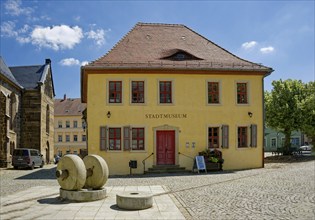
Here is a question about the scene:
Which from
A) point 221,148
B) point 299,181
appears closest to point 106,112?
point 221,148

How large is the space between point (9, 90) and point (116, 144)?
1646 centimetres

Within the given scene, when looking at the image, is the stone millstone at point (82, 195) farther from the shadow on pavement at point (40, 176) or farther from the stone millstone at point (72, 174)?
the shadow on pavement at point (40, 176)

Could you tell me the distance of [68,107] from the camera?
7412 centimetres

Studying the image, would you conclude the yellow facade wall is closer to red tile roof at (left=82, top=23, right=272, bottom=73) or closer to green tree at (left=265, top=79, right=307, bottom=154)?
red tile roof at (left=82, top=23, right=272, bottom=73)

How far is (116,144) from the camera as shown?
69.5 feet

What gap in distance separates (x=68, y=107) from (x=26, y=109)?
3805 centimetres

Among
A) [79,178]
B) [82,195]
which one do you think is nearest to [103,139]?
[79,178]

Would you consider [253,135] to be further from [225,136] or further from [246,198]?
[246,198]

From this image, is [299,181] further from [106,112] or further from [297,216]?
[106,112]

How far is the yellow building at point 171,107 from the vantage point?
Answer: 21.1m

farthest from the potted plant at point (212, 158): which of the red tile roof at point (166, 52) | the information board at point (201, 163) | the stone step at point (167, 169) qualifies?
the red tile roof at point (166, 52)

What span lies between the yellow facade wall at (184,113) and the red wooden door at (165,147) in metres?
0.31

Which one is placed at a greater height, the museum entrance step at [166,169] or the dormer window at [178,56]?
the dormer window at [178,56]

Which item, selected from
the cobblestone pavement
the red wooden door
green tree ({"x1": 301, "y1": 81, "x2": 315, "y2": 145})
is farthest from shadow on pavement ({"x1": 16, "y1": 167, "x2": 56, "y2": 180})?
green tree ({"x1": 301, "y1": 81, "x2": 315, "y2": 145})
